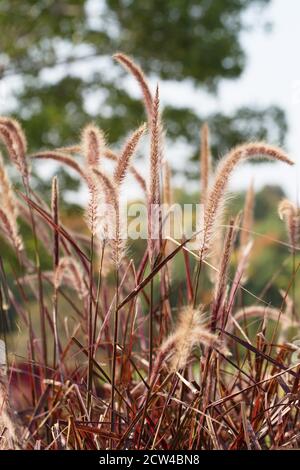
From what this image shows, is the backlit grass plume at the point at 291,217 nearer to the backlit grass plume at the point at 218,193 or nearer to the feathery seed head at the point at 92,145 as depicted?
the backlit grass plume at the point at 218,193

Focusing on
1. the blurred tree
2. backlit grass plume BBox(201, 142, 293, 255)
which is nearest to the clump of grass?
backlit grass plume BBox(201, 142, 293, 255)

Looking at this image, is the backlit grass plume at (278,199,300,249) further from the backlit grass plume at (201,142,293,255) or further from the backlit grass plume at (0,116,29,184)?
the backlit grass plume at (0,116,29,184)

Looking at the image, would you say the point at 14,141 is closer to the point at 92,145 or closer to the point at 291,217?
the point at 92,145

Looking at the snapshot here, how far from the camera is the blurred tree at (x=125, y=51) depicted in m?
9.73

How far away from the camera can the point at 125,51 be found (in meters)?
9.87

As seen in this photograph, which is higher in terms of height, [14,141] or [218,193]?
[14,141]

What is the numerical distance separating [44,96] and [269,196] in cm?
1128

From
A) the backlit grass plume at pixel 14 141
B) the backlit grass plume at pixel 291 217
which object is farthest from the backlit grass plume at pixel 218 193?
the backlit grass plume at pixel 14 141

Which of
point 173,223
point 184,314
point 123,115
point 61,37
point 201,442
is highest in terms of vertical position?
point 61,37

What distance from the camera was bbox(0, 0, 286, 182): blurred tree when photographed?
9.73 metres

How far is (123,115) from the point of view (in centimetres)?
1011

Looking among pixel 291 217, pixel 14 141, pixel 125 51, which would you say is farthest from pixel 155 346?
pixel 125 51

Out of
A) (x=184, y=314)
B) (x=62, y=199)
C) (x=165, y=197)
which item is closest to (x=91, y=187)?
(x=184, y=314)

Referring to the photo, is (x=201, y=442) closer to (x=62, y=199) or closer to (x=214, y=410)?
(x=214, y=410)
